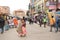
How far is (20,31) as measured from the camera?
20625mm

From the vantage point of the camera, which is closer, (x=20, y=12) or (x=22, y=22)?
(x=22, y=22)

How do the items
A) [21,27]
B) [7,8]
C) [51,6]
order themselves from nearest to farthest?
1. [21,27]
2. [51,6]
3. [7,8]

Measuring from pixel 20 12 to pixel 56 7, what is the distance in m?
72.4

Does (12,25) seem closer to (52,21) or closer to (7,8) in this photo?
(52,21)

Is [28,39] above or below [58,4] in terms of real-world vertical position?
below

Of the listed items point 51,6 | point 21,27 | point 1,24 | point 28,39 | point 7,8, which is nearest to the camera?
point 28,39

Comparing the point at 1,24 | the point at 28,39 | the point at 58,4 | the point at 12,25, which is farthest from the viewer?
the point at 58,4

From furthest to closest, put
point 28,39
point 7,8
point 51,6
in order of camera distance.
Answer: point 7,8, point 51,6, point 28,39

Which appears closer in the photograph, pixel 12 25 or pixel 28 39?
pixel 28 39

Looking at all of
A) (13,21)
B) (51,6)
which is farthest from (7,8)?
(13,21)

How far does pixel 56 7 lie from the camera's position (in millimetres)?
42281

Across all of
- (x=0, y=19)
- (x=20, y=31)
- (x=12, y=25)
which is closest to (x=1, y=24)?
(x=0, y=19)

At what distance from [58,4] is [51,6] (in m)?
3.04

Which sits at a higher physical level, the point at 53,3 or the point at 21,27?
the point at 53,3
